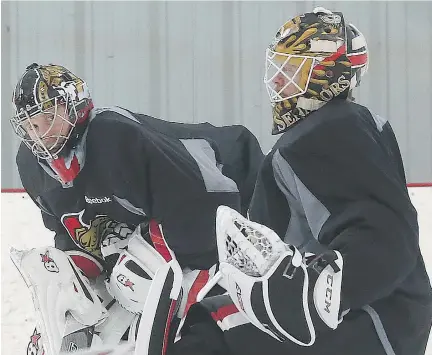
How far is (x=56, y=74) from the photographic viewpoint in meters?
1.75

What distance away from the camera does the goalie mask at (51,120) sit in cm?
167

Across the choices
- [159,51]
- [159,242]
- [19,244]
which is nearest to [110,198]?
[159,242]

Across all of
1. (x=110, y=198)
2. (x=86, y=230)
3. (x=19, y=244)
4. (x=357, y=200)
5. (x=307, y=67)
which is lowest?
(x=19, y=244)

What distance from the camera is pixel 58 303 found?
1736 millimetres

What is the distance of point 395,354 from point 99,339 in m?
0.81

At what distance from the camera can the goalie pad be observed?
1.73 meters

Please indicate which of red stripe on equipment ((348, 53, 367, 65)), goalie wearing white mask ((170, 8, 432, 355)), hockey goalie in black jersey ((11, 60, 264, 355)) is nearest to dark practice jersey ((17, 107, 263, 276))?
hockey goalie in black jersey ((11, 60, 264, 355))

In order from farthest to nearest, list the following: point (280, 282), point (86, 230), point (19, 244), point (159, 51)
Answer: point (159, 51) → point (19, 244) → point (86, 230) → point (280, 282)

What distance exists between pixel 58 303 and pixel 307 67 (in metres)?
0.83

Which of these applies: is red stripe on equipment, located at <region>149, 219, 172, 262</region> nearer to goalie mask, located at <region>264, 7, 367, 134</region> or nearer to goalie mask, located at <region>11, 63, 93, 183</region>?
goalie mask, located at <region>11, 63, 93, 183</region>

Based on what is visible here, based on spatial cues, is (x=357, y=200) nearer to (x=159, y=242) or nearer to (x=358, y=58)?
(x=358, y=58)

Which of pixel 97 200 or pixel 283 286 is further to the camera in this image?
pixel 97 200

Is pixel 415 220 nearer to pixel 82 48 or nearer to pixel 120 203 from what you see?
pixel 120 203

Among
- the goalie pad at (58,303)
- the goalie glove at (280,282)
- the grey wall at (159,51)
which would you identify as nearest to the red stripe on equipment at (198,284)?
the goalie pad at (58,303)
